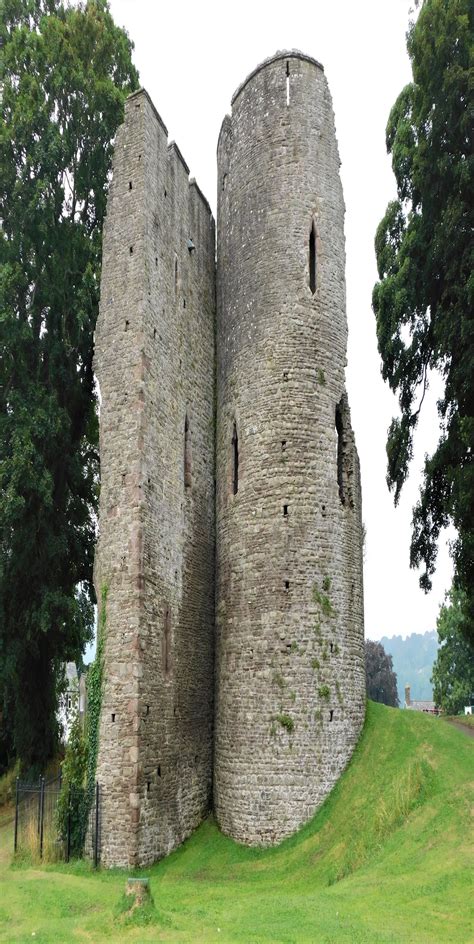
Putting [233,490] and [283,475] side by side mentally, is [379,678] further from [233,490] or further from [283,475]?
[283,475]

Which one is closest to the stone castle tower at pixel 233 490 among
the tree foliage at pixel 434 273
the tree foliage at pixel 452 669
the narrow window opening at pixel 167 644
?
the narrow window opening at pixel 167 644

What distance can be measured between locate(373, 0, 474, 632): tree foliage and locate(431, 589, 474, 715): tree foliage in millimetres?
19811

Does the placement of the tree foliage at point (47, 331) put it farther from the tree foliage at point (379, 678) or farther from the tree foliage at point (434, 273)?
the tree foliage at point (379, 678)

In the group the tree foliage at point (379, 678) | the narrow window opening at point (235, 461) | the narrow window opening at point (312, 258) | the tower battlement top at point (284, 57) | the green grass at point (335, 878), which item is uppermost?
the tower battlement top at point (284, 57)

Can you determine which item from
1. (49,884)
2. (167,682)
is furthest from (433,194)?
(49,884)

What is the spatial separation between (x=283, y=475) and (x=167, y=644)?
4285mm

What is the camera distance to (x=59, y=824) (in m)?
15.1

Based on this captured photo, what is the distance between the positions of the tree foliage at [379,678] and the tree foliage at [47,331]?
3590 centimetres

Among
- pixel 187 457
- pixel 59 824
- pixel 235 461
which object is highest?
pixel 187 457

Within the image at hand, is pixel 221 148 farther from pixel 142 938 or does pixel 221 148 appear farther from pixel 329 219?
pixel 142 938

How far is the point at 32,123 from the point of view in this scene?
22.2 m

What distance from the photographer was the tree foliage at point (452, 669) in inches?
1542

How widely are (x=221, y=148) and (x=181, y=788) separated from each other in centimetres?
1599

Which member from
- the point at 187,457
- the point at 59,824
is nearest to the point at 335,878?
the point at 59,824
